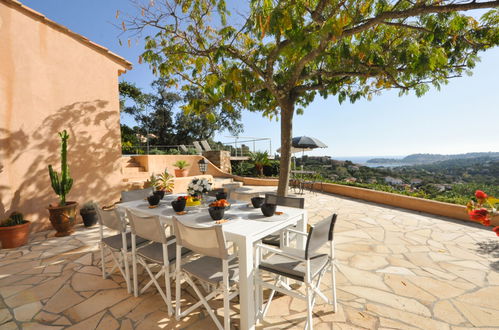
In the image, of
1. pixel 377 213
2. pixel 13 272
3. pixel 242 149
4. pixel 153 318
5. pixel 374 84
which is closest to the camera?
pixel 153 318

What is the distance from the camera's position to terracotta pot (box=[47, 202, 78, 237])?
461 centimetres

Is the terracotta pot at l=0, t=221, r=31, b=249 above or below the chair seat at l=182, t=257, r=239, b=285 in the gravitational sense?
below

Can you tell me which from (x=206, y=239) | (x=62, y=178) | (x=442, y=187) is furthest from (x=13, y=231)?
(x=442, y=187)

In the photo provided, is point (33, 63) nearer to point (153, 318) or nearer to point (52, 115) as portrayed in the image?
point (52, 115)

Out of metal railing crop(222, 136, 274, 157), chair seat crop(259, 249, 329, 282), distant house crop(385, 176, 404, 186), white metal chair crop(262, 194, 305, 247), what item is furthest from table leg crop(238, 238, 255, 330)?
metal railing crop(222, 136, 274, 157)

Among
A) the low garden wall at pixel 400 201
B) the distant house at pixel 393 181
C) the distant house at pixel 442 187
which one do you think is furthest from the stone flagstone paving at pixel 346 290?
the distant house at pixel 393 181

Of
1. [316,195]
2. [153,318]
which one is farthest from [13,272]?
[316,195]

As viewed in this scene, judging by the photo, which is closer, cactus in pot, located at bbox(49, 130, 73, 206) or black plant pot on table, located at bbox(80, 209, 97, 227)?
cactus in pot, located at bbox(49, 130, 73, 206)

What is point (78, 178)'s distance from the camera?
5.60 m

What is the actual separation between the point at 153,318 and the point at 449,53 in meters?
5.61

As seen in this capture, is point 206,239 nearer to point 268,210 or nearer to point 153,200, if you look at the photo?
point 268,210

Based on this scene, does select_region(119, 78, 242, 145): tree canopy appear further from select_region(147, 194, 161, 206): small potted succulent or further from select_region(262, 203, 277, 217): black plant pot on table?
select_region(262, 203, 277, 217): black plant pot on table

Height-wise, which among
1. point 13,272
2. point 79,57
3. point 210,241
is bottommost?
point 13,272

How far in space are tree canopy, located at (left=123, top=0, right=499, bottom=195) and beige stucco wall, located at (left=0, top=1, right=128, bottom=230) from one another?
2.45 m
